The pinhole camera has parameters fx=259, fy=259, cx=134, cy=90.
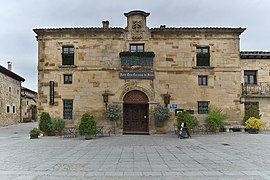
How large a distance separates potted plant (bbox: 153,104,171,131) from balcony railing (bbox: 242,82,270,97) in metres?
7.24

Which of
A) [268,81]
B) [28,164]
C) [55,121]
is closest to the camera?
[28,164]

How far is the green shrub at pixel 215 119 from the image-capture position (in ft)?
59.6

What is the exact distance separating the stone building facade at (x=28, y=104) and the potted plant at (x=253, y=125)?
3059 centimetres

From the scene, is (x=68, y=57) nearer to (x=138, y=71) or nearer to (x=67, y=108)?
(x=67, y=108)

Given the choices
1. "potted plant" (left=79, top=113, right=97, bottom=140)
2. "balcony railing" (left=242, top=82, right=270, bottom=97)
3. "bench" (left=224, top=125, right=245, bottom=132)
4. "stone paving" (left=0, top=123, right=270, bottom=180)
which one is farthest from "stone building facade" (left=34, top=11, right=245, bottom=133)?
"stone paving" (left=0, top=123, right=270, bottom=180)

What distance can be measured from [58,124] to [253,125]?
13.9 metres

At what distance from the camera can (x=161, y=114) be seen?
60.5 ft

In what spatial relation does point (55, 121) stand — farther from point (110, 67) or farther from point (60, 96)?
point (110, 67)

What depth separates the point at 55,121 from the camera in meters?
18.5

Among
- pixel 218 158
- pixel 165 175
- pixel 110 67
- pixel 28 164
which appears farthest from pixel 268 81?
pixel 28 164

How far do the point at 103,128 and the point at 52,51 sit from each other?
22.9ft

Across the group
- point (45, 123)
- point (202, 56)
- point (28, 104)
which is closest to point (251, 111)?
point (202, 56)

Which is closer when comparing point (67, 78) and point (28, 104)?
point (67, 78)

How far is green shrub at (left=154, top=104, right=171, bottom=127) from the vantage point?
727 inches
